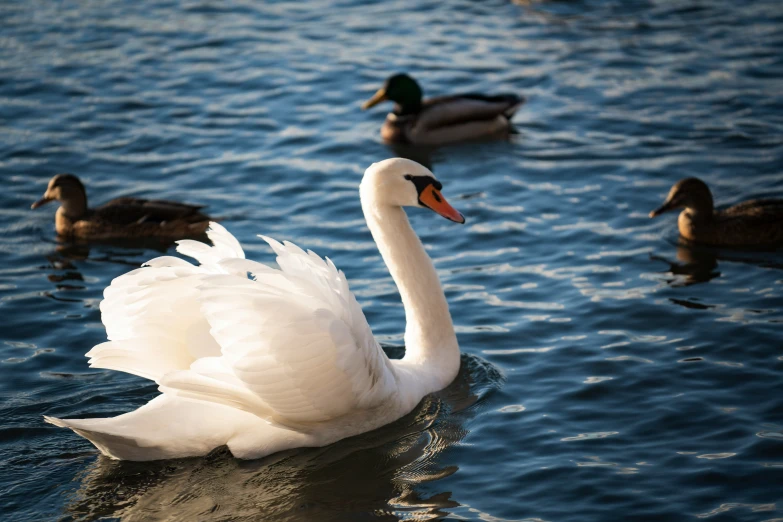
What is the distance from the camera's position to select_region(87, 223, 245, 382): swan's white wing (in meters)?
6.47

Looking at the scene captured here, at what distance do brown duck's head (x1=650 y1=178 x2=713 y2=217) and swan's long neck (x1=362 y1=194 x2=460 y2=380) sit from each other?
3235 mm

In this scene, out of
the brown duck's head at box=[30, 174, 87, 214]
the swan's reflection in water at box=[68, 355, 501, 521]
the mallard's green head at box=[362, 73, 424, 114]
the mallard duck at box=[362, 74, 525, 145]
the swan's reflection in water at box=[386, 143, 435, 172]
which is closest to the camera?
the swan's reflection in water at box=[68, 355, 501, 521]

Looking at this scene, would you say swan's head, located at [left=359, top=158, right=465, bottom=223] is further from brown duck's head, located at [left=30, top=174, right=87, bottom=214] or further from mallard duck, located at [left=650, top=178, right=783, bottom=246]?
brown duck's head, located at [left=30, top=174, right=87, bottom=214]

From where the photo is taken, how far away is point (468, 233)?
33.8ft

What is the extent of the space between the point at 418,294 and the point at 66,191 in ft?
15.1

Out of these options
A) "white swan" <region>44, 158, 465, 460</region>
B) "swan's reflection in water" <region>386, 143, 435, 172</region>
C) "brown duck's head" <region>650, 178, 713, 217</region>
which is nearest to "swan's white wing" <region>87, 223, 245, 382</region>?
"white swan" <region>44, 158, 465, 460</region>

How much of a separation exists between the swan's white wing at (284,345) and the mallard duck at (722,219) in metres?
4.44

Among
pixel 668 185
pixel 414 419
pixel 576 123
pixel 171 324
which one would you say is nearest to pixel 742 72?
pixel 576 123

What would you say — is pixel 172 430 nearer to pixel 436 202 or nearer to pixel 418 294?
pixel 418 294

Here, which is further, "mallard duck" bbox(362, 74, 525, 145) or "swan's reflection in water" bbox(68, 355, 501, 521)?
"mallard duck" bbox(362, 74, 525, 145)

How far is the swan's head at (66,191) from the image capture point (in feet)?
34.4

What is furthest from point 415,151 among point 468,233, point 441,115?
point 468,233

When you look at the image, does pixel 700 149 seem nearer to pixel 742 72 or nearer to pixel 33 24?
pixel 742 72

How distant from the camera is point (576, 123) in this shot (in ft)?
41.7
